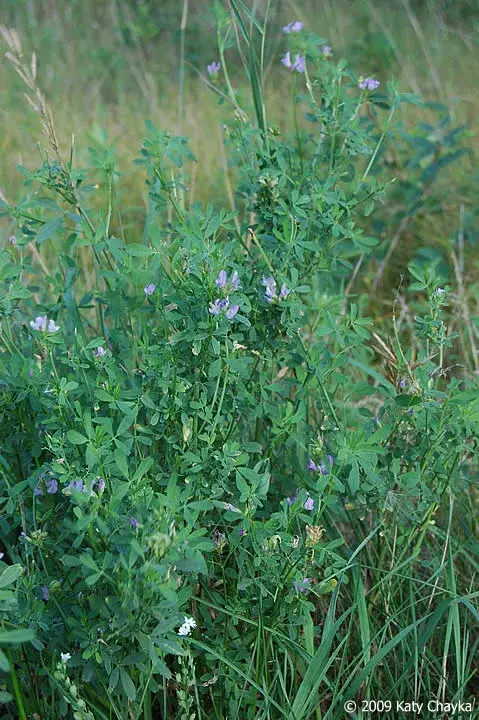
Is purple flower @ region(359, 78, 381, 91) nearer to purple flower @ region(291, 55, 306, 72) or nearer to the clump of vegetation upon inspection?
the clump of vegetation

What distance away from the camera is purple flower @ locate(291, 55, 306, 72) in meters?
1.92

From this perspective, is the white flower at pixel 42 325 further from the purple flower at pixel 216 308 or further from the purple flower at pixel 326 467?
the purple flower at pixel 326 467

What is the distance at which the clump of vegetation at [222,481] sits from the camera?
140 cm

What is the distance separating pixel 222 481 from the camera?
151 centimetres

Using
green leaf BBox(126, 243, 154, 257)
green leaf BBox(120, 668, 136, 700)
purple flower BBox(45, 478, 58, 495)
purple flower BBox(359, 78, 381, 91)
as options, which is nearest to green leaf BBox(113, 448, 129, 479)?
purple flower BBox(45, 478, 58, 495)

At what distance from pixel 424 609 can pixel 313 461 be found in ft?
1.43

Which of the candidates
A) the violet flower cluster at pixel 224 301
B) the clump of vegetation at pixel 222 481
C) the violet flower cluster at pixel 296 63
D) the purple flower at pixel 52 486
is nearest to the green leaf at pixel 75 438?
the clump of vegetation at pixel 222 481

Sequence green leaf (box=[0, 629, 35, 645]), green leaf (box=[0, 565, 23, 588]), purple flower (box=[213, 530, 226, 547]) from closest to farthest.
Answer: green leaf (box=[0, 629, 35, 645]) → green leaf (box=[0, 565, 23, 588]) → purple flower (box=[213, 530, 226, 547])

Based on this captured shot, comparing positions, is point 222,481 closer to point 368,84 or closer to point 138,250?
point 138,250

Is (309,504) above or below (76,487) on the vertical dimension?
below

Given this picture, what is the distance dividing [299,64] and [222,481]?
1001 millimetres

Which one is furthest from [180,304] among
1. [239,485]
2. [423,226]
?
[423,226]

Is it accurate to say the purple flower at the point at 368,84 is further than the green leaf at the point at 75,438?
Yes

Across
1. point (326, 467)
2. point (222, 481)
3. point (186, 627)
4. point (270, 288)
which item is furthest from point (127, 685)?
point (270, 288)
